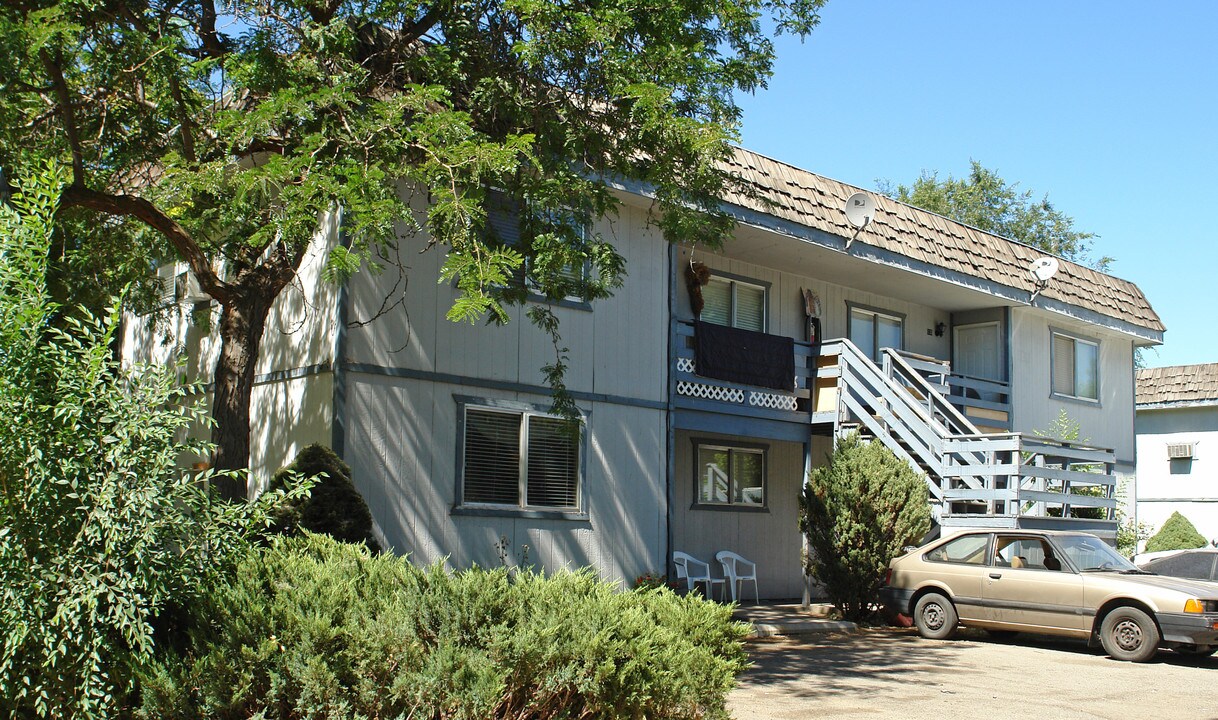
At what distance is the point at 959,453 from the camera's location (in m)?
16.7

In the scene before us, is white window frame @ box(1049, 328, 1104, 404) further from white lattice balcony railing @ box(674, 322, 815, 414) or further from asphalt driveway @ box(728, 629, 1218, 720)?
A: asphalt driveway @ box(728, 629, 1218, 720)

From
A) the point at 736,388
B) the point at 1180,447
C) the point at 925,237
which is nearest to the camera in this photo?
→ the point at 736,388

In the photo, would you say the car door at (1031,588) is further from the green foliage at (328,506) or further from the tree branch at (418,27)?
the tree branch at (418,27)

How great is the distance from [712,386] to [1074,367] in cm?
1088

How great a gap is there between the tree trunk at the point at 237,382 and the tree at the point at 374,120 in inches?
0.9

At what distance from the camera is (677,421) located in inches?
661

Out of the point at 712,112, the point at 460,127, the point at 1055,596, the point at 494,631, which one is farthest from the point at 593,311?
the point at 494,631

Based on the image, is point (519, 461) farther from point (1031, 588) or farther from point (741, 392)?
point (1031, 588)

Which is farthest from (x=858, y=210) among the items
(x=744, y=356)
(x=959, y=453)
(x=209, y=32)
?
(x=209, y=32)

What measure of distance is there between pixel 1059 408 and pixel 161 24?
18.8 m

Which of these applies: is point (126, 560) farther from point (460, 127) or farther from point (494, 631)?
point (460, 127)

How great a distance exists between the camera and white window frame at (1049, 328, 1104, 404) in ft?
77.1

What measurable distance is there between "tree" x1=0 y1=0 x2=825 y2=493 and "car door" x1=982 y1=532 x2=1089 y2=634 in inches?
232

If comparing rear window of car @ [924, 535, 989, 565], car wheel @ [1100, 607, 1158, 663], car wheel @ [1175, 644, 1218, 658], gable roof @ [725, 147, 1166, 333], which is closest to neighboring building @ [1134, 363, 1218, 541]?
gable roof @ [725, 147, 1166, 333]
